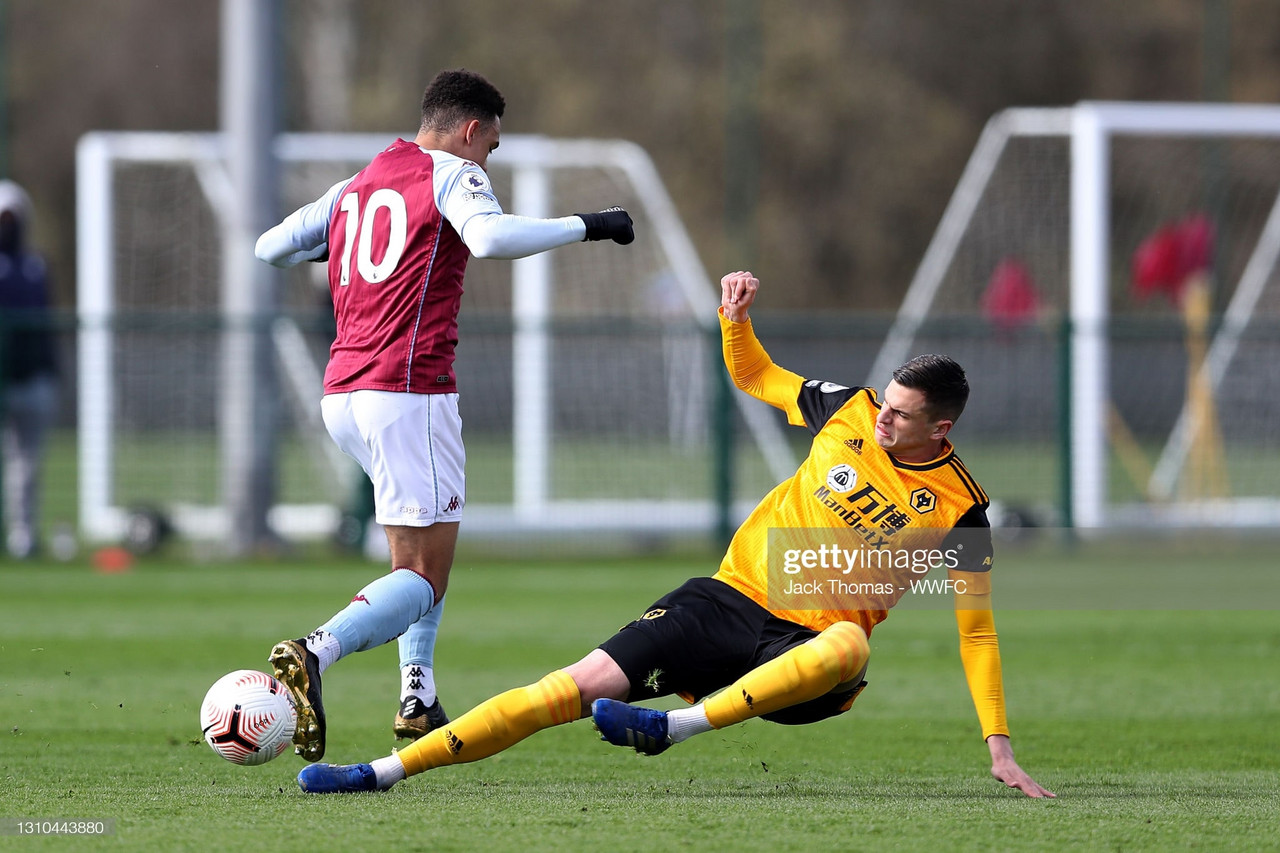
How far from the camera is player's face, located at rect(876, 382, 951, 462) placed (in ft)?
15.7

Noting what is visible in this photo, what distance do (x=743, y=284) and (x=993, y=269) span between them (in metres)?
13.5

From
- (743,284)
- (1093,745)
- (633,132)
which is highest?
(633,132)

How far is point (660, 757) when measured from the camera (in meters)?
5.79

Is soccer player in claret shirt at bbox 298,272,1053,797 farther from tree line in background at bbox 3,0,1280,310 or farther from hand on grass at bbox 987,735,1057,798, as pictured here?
tree line in background at bbox 3,0,1280,310

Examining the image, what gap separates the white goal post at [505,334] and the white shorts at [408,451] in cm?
780

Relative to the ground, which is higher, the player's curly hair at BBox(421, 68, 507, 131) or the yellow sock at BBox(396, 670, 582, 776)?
the player's curly hair at BBox(421, 68, 507, 131)

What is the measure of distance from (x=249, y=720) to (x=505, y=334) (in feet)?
30.1

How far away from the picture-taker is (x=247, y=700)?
4.64m

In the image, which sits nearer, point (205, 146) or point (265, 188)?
point (265, 188)

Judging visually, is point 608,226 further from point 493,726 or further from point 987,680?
point 987,680

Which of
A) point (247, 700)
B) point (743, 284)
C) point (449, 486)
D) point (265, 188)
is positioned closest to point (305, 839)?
point (247, 700)

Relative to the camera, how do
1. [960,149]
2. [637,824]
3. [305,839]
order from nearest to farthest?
1. [305,839]
2. [637,824]
3. [960,149]

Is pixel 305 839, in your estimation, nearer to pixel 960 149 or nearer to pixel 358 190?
pixel 358 190

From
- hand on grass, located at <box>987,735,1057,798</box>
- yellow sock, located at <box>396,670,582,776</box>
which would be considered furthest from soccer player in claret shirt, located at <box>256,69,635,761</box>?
hand on grass, located at <box>987,735,1057,798</box>
